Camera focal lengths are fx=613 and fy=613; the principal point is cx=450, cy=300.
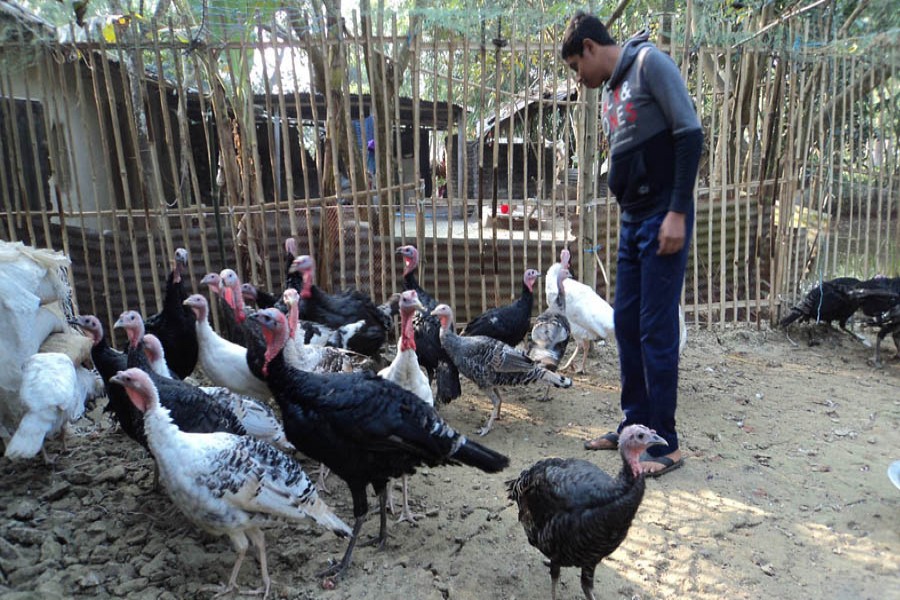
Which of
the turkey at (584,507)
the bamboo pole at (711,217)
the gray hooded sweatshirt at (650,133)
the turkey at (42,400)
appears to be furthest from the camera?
the bamboo pole at (711,217)

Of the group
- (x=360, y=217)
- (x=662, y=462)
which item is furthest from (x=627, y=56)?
(x=360, y=217)

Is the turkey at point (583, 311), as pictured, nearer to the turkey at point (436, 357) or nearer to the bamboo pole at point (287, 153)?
the turkey at point (436, 357)

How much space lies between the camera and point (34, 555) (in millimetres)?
3088

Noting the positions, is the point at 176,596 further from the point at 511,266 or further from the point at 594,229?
the point at 594,229

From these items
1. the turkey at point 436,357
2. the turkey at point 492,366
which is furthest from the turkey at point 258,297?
the turkey at point 492,366

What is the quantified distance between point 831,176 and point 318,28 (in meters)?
5.61

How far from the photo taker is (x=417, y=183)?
6.08 meters

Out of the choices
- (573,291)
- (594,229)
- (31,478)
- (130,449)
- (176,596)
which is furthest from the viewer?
(594,229)

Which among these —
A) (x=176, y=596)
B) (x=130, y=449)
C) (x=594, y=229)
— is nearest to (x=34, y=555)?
(x=176, y=596)

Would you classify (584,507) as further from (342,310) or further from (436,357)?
(342,310)

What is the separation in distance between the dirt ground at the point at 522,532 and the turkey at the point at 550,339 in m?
0.46

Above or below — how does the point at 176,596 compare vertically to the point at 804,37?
below

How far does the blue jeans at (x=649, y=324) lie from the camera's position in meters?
3.59

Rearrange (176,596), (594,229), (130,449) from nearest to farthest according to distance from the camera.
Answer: (176,596)
(130,449)
(594,229)
